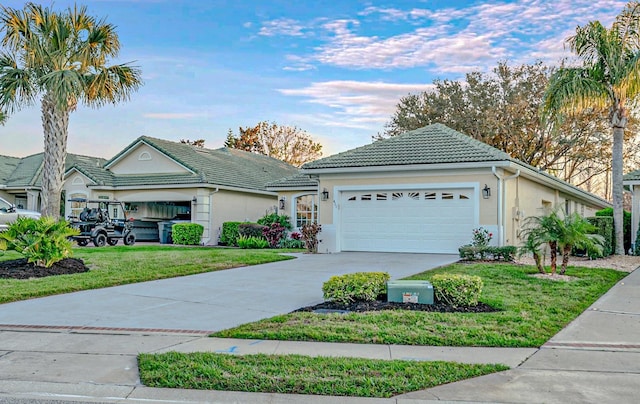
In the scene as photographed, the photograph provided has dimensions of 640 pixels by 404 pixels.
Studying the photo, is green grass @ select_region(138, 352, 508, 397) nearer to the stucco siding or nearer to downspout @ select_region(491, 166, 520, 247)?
downspout @ select_region(491, 166, 520, 247)

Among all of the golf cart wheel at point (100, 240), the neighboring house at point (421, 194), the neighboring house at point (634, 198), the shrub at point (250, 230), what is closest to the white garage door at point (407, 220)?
the neighboring house at point (421, 194)

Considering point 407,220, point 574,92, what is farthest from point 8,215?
point 574,92

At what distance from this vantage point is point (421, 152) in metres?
17.6

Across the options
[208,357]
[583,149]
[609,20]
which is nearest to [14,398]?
[208,357]

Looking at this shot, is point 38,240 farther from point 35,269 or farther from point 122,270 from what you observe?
point 122,270

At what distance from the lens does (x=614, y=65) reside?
Result: 56.5ft

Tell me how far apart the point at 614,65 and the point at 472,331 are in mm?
14050

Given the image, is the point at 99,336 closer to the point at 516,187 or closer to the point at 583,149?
the point at 516,187

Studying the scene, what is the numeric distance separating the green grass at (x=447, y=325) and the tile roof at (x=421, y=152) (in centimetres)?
757

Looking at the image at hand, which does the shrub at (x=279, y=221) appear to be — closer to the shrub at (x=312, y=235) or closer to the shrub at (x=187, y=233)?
the shrub at (x=187, y=233)

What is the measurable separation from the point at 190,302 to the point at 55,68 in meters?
11.3

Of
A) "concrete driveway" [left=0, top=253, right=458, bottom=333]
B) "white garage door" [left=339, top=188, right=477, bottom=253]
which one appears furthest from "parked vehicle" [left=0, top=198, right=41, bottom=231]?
"concrete driveway" [left=0, top=253, right=458, bottom=333]

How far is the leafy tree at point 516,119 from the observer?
3362cm

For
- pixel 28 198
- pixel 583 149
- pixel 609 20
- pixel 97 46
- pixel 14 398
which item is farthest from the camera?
pixel 583 149
